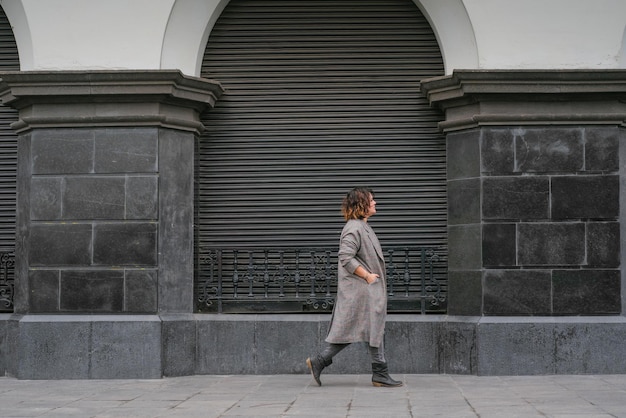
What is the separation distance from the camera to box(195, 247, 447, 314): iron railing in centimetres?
1104

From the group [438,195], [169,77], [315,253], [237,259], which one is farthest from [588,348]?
[169,77]

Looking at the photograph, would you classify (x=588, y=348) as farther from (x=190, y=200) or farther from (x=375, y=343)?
(x=190, y=200)

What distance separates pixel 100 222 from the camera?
10625mm

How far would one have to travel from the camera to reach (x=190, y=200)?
11.0 meters

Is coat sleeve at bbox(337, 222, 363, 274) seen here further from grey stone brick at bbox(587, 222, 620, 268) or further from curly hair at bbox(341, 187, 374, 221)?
grey stone brick at bbox(587, 222, 620, 268)

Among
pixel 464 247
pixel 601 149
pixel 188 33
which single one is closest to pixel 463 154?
pixel 464 247

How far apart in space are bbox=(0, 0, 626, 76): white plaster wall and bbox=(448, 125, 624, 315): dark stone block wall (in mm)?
893

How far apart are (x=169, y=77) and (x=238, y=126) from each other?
51.1 inches

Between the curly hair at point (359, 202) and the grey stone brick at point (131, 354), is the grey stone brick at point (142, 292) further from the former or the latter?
the curly hair at point (359, 202)

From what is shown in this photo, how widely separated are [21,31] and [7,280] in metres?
2.97

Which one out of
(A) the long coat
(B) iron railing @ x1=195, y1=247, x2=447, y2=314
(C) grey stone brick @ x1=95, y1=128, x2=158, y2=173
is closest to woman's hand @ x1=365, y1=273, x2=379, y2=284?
(A) the long coat

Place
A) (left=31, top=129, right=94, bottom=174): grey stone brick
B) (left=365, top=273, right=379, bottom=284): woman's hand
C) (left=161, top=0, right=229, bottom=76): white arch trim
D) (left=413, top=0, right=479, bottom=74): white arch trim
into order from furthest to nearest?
1. (left=161, top=0, right=229, bottom=76): white arch trim
2. (left=413, top=0, right=479, bottom=74): white arch trim
3. (left=31, top=129, right=94, bottom=174): grey stone brick
4. (left=365, top=273, right=379, bottom=284): woman's hand

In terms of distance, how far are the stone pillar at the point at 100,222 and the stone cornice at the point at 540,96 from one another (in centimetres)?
316

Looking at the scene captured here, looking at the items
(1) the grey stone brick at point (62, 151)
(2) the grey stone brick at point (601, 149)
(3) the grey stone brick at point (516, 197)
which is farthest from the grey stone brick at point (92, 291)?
(2) the grey stone brick at point (601, 149)
